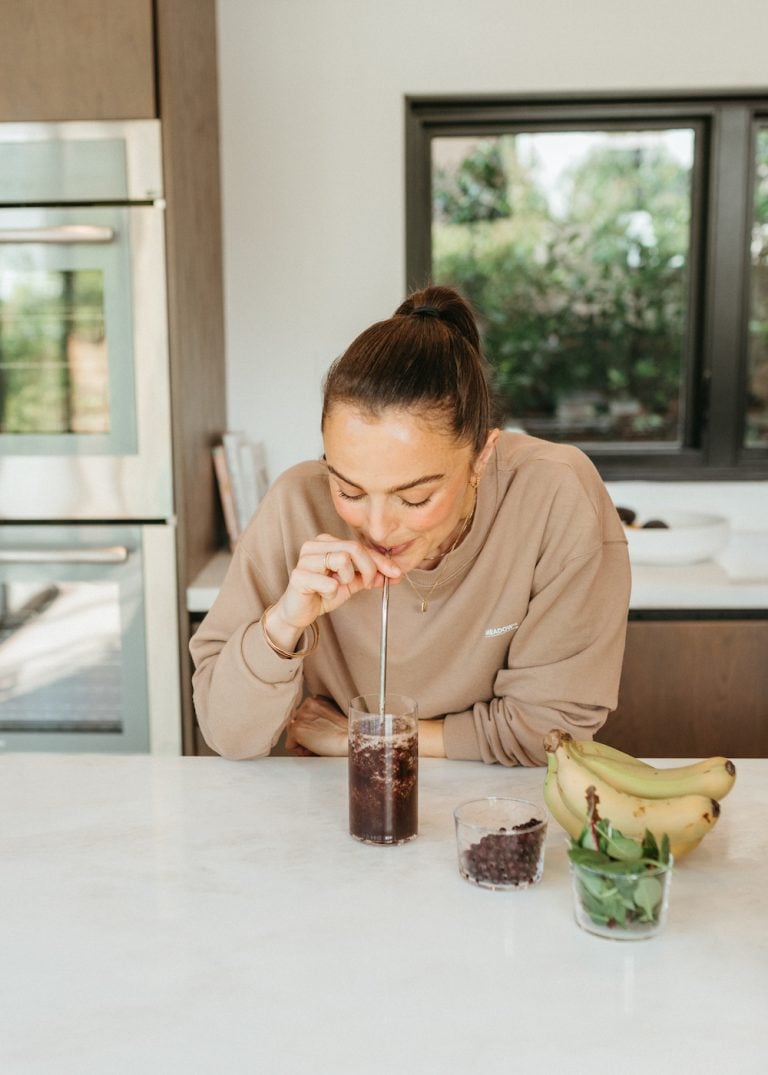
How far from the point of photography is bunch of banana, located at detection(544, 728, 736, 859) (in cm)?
106

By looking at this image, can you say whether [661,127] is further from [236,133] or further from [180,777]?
[180,777]

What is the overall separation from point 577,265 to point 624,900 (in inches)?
91.6

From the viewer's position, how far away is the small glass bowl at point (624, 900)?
0.93 metres

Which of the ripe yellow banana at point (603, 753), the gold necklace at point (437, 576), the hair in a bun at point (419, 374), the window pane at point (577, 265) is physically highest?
the window pane at point (577, 265)

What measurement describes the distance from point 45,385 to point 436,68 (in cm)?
129

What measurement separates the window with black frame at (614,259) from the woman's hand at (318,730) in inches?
62.1

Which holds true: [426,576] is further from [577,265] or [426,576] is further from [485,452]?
[577,265]

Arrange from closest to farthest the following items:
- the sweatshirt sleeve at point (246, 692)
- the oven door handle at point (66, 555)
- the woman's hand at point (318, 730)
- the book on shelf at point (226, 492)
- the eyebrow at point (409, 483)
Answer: the eyebrow at point (409, 483) → the sweatshirt sleeve at point (246, 692) → the woman's hand at point (318, 730) → the oven door handle at point (66, 555) → the book on shelf at point (226, 492)

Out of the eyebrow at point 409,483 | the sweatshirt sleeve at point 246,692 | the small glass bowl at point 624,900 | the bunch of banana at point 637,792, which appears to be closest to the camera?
the small glass bowl at point 624,900

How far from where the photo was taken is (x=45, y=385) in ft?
8.12

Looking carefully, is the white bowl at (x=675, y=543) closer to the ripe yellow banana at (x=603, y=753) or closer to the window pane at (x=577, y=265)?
the window pane at (x=577, y=265)

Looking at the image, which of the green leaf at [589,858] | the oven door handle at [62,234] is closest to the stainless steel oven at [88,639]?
the oven door handle at [62,234]

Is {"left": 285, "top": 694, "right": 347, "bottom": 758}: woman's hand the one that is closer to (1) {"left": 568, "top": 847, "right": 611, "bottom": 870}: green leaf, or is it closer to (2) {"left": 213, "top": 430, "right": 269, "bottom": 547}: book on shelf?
(1) {"left": 568, "top": 847, "right": 611, "bottom": 870}: green leaf

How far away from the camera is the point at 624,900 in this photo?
3.05ft
